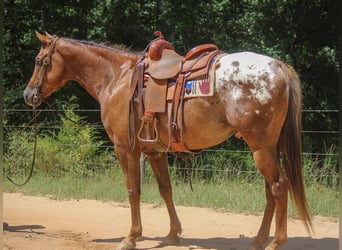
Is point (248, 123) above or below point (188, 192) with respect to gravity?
above

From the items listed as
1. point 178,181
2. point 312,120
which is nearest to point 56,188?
point 178,181

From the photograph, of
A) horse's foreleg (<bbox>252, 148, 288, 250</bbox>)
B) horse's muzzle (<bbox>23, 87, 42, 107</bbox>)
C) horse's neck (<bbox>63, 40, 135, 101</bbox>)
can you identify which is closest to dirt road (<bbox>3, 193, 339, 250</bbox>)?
horse's foreleg (<bbox>252, 148, 288, 250</bbox>)

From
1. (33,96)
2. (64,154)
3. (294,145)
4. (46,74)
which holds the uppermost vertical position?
(46,74)

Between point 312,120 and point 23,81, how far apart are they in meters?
7.15

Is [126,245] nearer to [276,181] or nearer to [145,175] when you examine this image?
[276,181]

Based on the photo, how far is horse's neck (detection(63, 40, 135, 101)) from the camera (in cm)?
525

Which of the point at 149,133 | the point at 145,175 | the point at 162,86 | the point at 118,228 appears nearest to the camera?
the point at 162,86

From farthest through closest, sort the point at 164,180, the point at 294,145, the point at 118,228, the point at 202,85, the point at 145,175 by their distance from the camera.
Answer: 1. the point at 145,175
2. the point at 118,228
3. the point at 164,180
4. the point at 202,85
5. the point at 294,145

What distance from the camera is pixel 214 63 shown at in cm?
448

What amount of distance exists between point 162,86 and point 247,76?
0.84 meters

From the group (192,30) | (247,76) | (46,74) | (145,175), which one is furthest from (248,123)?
(192,30)

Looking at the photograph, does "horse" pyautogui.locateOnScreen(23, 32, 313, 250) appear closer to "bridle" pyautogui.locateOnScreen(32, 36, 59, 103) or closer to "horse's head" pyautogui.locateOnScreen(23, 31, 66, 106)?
"horse's head" pyautogui.locateOnScreen(23, 31, 66, 106)

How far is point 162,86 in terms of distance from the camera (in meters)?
4.69

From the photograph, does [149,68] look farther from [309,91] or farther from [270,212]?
[309,91]
